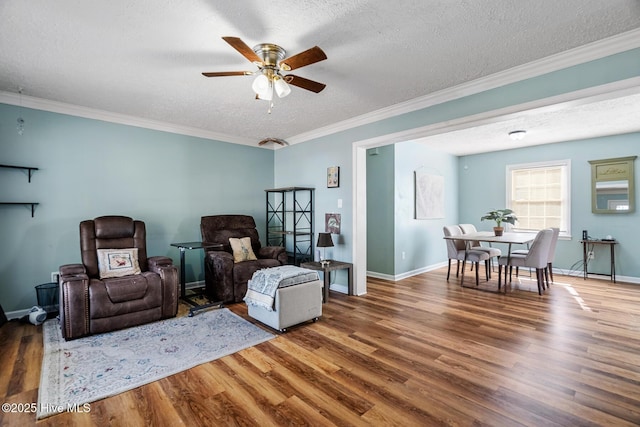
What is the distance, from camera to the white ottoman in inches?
118

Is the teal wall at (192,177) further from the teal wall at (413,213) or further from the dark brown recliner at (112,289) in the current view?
the dark brown recliner at (112,289)

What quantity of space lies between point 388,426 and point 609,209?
6.05m

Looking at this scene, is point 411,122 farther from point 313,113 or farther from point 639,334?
point 639,334

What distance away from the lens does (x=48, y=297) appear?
3492 mm

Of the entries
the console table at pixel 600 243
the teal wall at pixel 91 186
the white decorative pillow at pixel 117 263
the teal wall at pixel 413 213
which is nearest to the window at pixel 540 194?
the console table at pixel 600 243

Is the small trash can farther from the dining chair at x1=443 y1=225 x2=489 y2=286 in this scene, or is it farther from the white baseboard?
the dining chair at x1=443 y1=225 x2=489 y2=286

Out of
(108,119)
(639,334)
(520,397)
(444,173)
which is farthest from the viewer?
(444,173)

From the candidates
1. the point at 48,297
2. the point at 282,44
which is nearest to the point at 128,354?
the point at 48,297

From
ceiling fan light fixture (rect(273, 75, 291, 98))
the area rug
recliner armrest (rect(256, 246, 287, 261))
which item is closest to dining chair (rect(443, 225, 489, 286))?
recliner armrest (rect(256, 246, 287, 261))

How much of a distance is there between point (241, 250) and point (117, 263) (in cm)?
151

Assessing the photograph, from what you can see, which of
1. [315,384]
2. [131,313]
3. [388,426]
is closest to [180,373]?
[315,384]

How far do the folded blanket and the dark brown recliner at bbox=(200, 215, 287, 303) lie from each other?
2.26 feet

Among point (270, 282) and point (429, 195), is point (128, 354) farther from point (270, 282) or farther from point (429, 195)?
point (429, 195)

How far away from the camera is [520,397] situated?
6.51 ft
